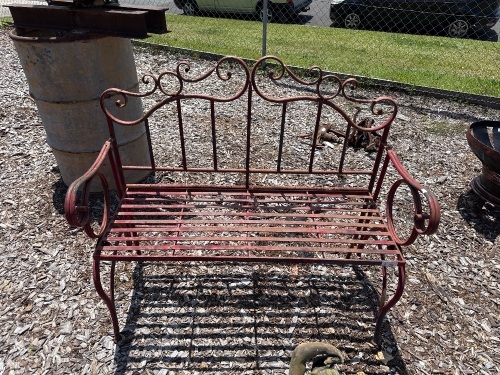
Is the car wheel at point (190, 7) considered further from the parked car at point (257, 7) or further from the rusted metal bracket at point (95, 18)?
the rusted metal bracket at point (95, 18)

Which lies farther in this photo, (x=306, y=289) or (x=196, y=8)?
(x=196, y=8)

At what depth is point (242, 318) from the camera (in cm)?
251

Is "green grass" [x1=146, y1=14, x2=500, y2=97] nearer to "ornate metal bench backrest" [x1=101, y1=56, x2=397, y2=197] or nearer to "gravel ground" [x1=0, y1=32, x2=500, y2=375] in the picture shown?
"ornate metal bench backrest" [x1=101, y1=56, x2=397, y2=197]

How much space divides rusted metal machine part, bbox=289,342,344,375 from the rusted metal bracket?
2.35 m

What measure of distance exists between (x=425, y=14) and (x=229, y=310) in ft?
30.5

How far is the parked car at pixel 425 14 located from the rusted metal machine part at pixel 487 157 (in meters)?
6.26

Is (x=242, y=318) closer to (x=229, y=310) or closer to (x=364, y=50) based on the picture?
(x=229, y=310)

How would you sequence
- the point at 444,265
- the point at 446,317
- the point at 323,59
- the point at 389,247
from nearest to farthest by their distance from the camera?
the point at 389,247 → the point at 446,317 → the point at 444,265 → the point at 323,59

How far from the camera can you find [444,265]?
2953mm

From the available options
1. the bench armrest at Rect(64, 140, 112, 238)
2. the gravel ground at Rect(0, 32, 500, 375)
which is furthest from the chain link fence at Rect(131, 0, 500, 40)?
the bench armrest at Rect(64, 140, 112, 238)

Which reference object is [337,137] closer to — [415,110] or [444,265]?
[415,110]

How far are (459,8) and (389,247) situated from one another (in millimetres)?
8869

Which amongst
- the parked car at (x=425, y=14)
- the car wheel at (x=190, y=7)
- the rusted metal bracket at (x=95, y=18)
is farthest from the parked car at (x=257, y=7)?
the rusted metal bracket at (x=95, y=18)

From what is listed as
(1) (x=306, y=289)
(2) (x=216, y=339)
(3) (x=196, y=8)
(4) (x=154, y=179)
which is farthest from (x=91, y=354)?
(3) (x=196, y=8)
